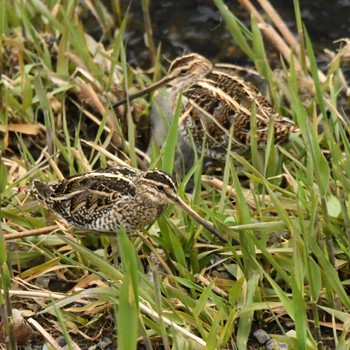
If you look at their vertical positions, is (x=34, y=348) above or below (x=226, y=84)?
below

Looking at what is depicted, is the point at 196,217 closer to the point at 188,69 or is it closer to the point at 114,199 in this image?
the point at 114,199

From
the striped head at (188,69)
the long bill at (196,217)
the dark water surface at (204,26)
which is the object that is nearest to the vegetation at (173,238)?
the long bill at (196,217)

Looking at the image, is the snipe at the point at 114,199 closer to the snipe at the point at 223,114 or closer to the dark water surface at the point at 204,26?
the snipe at the point at 223,114

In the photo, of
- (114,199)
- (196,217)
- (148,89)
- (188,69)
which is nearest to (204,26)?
(188,69)

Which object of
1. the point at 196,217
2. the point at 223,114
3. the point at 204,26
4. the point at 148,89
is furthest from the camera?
the point at 204,26

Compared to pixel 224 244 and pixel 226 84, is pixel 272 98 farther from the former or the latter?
pixel 224 244

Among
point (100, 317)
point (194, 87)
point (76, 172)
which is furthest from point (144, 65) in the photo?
point (100, 317)
